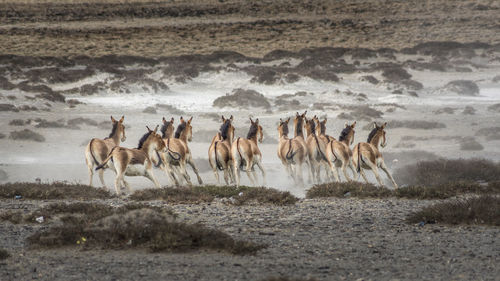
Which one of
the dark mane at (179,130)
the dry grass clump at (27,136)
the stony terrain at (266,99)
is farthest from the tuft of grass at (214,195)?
the dry grass clump at (27,136)

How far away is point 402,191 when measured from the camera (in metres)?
13.8

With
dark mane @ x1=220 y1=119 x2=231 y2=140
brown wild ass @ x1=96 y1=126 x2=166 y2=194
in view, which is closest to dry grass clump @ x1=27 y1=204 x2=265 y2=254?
brown wild ass @ x1=96 y1=126 x2=166 y2=194

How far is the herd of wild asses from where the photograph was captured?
15102 mm

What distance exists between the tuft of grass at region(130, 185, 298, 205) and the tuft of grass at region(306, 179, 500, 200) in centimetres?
124

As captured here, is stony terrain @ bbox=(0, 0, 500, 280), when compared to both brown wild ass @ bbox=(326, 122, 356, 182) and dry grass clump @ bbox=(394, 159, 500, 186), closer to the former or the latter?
brown wild ass @ bbox=(326, 122, 356, 182)

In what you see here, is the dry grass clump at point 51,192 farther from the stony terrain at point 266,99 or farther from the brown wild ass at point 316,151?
the brown wild ass at point 316,151

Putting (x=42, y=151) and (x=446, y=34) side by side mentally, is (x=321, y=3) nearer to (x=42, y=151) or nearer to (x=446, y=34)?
(x=446, y=34)

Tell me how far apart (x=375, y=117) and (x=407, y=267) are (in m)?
24.1

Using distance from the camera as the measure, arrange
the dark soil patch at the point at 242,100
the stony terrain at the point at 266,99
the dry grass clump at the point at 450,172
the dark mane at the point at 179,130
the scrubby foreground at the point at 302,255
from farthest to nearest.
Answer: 1. the dark soil patch at the point at 242,100
2. the dark mane at the point at 179,130
3. the dry grass clump at the point at 450,172
4. the stony terrain at the point at 266,99
5. the scrubby foreground at the point at 302,255

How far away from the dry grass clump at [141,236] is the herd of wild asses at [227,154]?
16.6 feet

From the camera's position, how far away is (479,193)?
14.1m

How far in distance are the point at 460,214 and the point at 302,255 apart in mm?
3422

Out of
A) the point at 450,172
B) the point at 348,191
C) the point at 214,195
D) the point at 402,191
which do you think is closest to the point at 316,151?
the point at 450,172

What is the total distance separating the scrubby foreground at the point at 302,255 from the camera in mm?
7816
